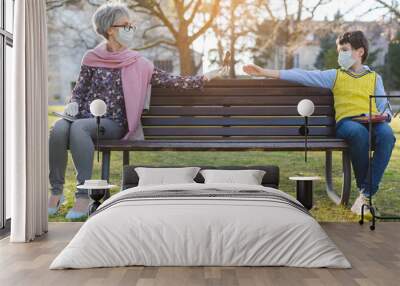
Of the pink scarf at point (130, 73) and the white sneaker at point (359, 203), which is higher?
the pink scarf at point (130, 73)

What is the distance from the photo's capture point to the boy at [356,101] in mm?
5855

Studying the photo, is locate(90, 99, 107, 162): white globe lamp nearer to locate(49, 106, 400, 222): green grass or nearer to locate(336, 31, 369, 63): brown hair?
locate(49, 106, 400, 222): green grass

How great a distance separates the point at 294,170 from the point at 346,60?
1.89 metres

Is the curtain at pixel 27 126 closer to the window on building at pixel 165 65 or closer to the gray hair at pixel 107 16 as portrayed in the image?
the gray hair at pixel 107 16

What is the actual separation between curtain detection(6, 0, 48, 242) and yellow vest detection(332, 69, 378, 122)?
2.56 metres

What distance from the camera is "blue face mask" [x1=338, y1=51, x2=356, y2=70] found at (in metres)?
6.07

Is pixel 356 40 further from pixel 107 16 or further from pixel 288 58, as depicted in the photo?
pixel 288 58

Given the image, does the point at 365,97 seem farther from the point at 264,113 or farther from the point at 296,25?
the point at 296,25

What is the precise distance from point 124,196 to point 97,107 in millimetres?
1631

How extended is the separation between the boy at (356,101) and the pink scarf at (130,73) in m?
0.92

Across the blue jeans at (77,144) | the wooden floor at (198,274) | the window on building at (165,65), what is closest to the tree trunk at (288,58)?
the window on building at (165,65)

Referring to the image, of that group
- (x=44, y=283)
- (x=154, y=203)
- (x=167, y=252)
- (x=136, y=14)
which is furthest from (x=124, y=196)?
(x=136, y=14)

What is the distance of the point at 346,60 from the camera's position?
240 inches

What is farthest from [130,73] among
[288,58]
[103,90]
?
[288,58]
